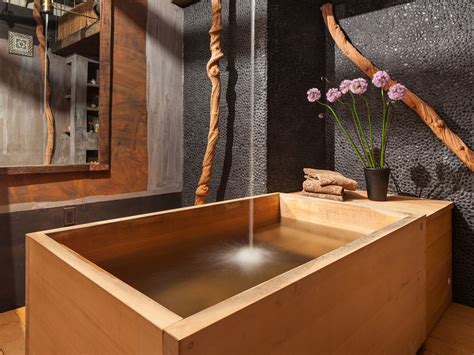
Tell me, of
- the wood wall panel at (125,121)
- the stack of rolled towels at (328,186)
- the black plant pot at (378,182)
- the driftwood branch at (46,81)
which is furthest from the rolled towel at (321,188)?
the driftwood branch at (46,81)

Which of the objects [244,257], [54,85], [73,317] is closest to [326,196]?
[244,257]

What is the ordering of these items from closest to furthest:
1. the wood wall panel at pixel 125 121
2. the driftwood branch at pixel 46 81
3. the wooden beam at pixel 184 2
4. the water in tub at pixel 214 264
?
the water in tub at pixel 214 264
the driftwood branch at pixel 46 81
the wood wall panel at pixel 125 121
the wooden beam at pixel 184 2

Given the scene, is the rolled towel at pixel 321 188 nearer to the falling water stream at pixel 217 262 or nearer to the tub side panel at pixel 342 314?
the falling water stream at pixel 217 262

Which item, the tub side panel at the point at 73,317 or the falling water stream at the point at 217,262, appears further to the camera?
the falling water stream at the point at 217,262

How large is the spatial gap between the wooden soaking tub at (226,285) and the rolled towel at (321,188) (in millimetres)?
88

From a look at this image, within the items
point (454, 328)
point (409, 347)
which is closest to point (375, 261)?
point (409, 347)

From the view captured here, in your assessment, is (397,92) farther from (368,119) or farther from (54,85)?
(54,85)

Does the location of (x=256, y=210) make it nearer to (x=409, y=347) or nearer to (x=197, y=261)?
(x=197, y=261)

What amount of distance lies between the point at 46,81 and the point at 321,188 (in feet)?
5.05

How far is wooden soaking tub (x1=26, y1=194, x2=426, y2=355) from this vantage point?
1.77ft

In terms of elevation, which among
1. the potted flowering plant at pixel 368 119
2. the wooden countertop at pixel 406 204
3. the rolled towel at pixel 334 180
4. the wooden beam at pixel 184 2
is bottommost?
the wooden countertop at pixel 406 204

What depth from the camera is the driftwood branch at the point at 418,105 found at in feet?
5.38

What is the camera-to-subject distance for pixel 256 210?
1.57 meters

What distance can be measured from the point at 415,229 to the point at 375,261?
1.14ft
